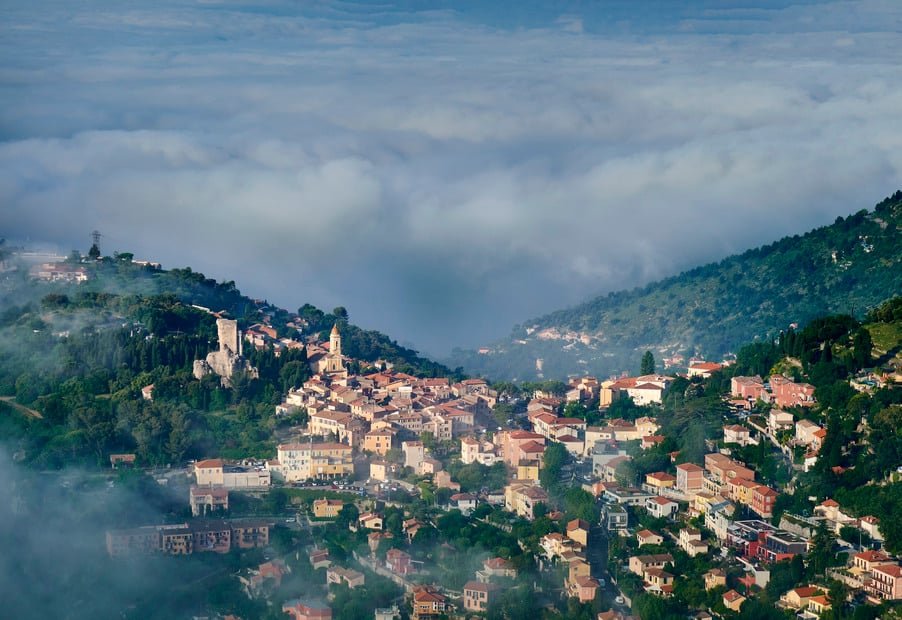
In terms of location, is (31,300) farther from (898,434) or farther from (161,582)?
(898,434)

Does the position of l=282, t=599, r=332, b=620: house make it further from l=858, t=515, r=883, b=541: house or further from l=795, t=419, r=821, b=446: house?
l=795, t=419, r=821, b=446: house

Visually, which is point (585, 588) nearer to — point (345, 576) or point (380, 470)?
point (345, 576)

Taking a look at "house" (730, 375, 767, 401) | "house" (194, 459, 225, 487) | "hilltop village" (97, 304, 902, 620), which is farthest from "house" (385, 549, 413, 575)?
"house" (730, 375, 767, 401)

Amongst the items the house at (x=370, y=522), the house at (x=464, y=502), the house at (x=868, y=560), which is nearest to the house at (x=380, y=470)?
the house at (x=464, y=502)

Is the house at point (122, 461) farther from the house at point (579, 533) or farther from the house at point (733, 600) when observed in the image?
the house at point (733, 600)

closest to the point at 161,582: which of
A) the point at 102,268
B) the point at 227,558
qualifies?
the point at 227,558
